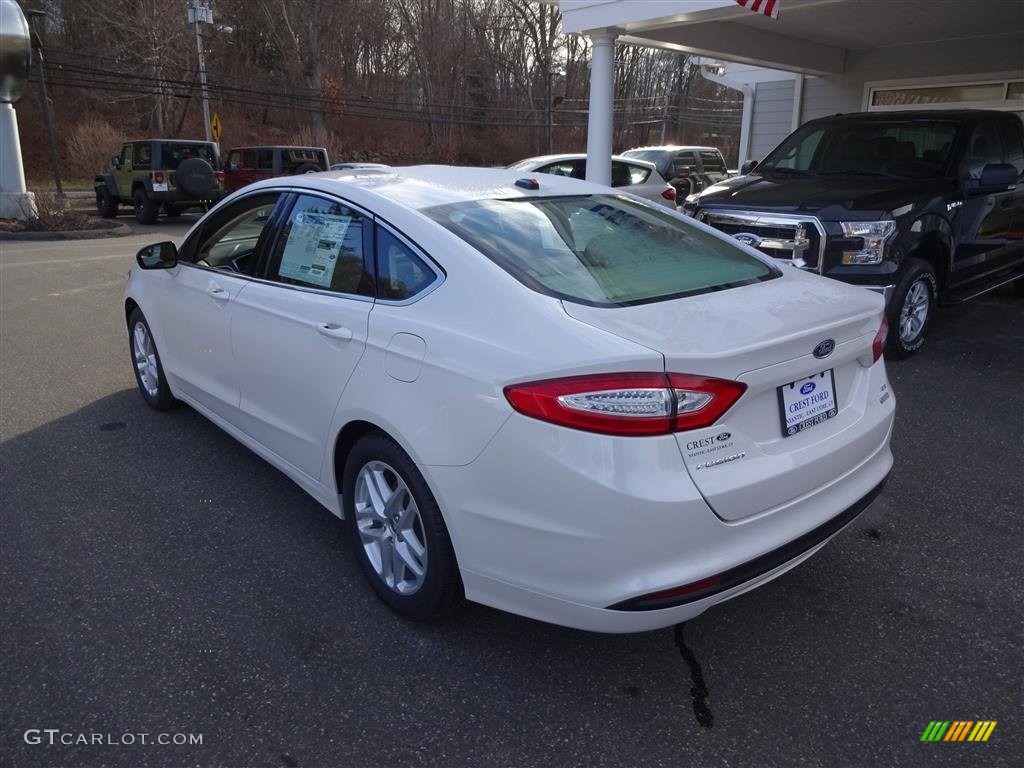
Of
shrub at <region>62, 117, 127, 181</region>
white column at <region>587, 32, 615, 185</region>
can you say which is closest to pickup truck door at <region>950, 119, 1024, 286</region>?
white column at <region>587, 32, 615, 185</region>

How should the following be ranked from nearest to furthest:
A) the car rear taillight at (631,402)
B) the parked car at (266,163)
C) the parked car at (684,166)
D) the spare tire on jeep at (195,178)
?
the car rear taillight at (631,402) → the parked car at (684,166) → the spare tire on jeep at (195,178) → the parked car at (266,163)

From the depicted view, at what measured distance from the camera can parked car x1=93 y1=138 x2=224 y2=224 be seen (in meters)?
18.0

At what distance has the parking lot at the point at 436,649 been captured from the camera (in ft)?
7.74

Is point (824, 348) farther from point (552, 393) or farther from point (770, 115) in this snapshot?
point (770, 115)

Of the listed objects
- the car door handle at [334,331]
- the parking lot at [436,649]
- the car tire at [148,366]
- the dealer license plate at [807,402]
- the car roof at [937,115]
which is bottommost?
the parking lot at [436,649]

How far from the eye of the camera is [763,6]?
7801mm

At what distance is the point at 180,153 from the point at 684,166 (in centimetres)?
1172

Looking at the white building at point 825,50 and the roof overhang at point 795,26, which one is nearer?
the roof overhang at point 795,26

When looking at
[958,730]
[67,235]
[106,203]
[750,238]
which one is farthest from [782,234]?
[106,203]

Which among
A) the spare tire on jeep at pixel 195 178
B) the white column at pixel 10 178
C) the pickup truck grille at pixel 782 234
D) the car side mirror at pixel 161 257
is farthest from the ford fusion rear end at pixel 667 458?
the white column at pixel 10 178

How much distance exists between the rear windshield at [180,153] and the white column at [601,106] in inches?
486

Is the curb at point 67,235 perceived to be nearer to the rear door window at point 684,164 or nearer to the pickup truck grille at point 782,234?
the rear door window at point 684,164

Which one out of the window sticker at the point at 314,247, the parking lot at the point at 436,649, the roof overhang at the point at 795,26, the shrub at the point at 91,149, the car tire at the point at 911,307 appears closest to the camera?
the parking lot at the point at 436,649

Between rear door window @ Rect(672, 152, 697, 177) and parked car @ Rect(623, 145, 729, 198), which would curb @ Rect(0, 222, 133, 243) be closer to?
parked car @ Rect(623, 145, 729, 198)
